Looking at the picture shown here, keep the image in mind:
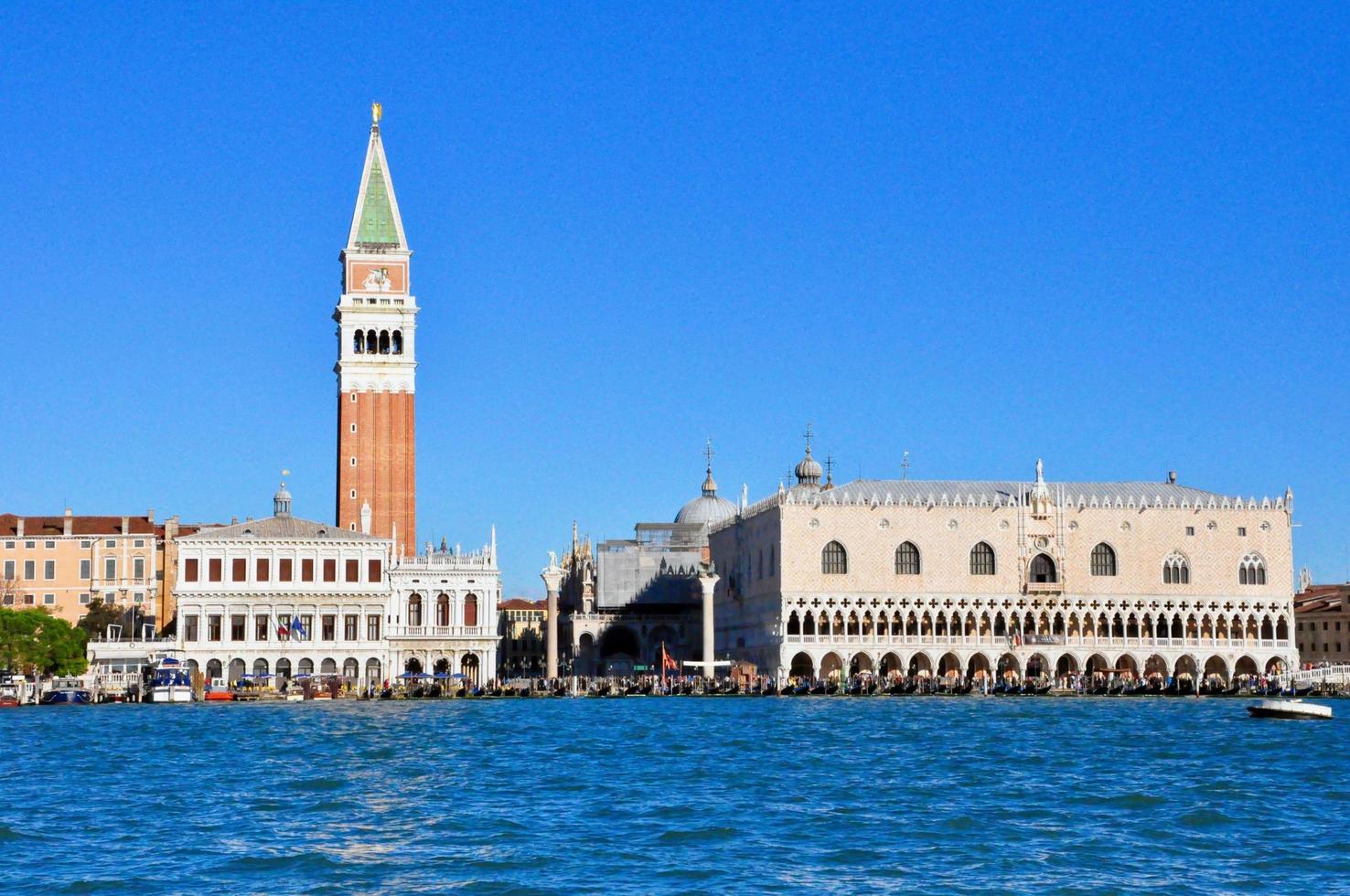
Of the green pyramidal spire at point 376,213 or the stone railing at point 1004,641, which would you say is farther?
the green pyramidal spire at point 376,213

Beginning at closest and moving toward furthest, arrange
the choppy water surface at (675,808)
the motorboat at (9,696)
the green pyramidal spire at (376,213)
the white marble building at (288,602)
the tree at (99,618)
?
the choppy water surface at (675,808) < the motorboat at (9,696) < the white marble building at (288,602) < the tree at (99,618) < the green pyramidal spire at (376,213)

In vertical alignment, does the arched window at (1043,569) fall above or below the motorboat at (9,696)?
above

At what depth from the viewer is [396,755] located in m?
41.1

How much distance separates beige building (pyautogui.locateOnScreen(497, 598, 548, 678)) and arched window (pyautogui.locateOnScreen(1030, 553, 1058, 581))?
Result: 138 feet

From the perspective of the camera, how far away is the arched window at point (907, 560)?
8812cm

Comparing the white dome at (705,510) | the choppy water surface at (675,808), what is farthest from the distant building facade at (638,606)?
the choppy water surface at (675,808)

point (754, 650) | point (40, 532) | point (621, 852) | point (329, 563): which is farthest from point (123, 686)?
point (621, 852)

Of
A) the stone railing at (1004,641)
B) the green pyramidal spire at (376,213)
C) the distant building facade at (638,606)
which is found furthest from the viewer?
the distant building facade at (638,606)

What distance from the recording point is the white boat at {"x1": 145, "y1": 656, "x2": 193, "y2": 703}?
75.7 meters

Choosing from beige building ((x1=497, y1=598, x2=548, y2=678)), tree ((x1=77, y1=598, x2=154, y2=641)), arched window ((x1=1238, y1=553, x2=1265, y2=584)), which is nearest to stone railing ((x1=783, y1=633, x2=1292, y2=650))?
arched window ((x1=1238, y1=553, x2=1265, y2=584))

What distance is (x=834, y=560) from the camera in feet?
289

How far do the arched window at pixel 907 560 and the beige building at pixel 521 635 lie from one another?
38959 millimetres

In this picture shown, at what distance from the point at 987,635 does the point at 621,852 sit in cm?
6520

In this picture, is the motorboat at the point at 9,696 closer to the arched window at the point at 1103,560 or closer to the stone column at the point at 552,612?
the stone column at the point at 552,612
